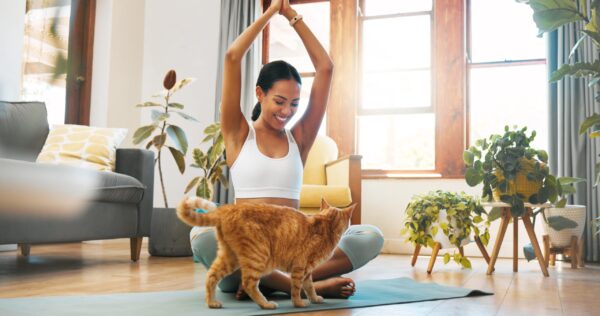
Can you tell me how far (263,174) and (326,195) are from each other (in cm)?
190

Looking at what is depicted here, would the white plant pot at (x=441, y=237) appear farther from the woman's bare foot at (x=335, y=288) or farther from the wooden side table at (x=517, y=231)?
the woman's bare foot at (x=335, y=288)

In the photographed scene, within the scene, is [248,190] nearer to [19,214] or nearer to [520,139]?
[19,214]

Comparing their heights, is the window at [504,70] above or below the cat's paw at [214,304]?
above

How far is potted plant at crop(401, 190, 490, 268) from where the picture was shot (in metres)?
3.05

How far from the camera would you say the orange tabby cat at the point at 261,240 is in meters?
1.40

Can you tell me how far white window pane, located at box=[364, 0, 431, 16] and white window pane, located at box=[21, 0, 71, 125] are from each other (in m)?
2.50

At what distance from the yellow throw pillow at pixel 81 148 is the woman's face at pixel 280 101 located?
195 centimetres

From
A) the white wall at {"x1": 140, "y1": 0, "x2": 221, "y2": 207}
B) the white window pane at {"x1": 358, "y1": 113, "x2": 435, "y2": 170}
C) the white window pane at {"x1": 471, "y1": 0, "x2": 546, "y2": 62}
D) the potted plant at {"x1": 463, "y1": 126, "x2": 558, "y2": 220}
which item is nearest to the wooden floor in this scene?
the potted plant at {"x1": 463, "y1": 126, "x2": 558, "y2": 220}

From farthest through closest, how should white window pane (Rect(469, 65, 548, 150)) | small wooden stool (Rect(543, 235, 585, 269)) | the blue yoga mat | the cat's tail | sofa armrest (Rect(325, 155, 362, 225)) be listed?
white window pane (Rect(469, 65, 548, 150)) < sofa armrest (Rect(325, 155, 362, 225)) < small wooden stool (Rect(543, 235, 585, 269)) < the blue yoga mat < the cat's tail

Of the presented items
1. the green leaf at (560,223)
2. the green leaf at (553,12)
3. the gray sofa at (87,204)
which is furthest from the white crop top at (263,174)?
the green leaf at (560,223)

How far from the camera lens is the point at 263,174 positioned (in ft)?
5.24

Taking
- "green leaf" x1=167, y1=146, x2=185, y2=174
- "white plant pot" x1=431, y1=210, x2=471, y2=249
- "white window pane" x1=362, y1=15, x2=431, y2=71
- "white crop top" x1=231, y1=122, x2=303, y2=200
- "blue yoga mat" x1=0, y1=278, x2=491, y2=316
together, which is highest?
"white window pane" x1=362, y1=15, x2=431, y2=71

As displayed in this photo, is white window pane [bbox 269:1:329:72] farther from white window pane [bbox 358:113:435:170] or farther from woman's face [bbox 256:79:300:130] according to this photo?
woman's face [bbox 256:79:300:130]

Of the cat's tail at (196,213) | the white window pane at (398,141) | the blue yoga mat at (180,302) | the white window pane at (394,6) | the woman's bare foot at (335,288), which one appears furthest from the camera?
the white window pane at (394,6)
